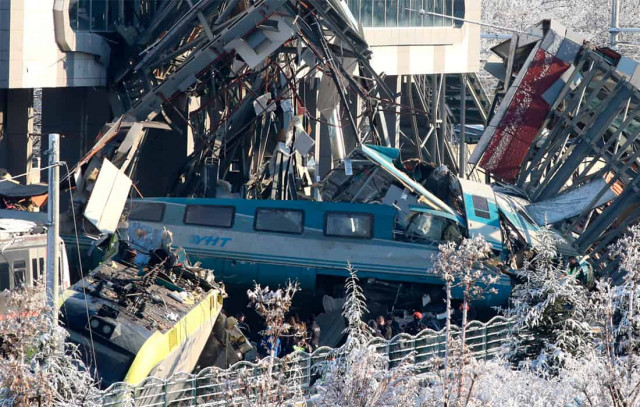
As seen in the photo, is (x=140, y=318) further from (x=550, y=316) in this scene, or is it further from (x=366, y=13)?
(x=366, y=13)

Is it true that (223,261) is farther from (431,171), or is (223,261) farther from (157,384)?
(157,384)

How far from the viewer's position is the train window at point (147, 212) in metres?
28.2

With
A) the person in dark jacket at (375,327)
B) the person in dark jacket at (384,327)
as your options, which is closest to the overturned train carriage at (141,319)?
the person in dark jacket at (375,327)

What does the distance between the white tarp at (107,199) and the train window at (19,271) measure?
643 cm

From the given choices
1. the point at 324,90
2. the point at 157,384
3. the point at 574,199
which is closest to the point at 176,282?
the point at 157,384

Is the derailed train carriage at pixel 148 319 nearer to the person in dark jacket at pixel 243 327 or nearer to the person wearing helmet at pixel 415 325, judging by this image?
the person in dark jacket at pixel 243 327

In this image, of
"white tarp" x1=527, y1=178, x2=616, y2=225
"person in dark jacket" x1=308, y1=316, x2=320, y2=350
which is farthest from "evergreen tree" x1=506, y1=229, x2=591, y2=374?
"white tarp" x1=527, y1=178, x2=616, y2=225

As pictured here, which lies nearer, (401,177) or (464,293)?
(464,293)

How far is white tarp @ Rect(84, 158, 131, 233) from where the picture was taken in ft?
90.1

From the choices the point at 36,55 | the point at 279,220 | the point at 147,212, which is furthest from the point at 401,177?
the point at 36,55

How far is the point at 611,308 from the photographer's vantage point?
16.1 m

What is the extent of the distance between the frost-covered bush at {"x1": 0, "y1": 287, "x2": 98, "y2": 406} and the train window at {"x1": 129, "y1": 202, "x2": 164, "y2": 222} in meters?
12.2

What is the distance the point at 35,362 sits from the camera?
14523mm

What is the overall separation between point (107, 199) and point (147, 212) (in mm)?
995
